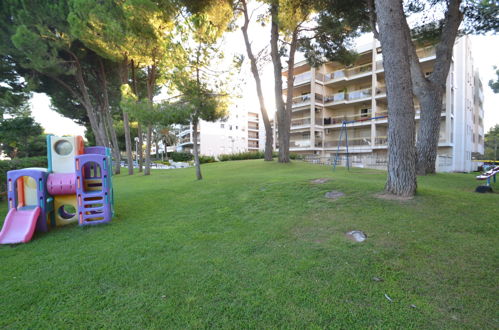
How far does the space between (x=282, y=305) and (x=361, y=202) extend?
10.5ft

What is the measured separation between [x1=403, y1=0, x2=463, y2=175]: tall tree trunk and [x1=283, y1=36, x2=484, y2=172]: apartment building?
28.7ft

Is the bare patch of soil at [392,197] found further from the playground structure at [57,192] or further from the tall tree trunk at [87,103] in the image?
the tall tree trunk at [87,103]

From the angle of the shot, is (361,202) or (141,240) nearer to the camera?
(141,240)

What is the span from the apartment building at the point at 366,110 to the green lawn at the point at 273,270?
15681mm

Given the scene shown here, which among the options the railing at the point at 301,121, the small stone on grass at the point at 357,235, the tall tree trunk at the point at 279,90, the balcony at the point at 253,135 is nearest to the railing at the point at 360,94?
the railing at the point at 301,121

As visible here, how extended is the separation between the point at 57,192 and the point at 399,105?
7.05m

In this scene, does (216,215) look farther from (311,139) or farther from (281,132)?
(311,139)

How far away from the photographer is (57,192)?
15.3 ft

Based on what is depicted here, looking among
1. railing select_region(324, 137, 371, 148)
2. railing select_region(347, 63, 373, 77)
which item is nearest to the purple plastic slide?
railing select_region(324, 137, 371, 148)

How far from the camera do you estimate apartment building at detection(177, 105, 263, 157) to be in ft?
167

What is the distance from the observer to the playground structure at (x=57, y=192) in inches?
168

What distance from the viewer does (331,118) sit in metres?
27.3

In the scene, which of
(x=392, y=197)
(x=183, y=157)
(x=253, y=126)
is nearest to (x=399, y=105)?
(x=392, y=197)

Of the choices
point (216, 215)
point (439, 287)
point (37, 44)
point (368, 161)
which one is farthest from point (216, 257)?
point (368, 161)
